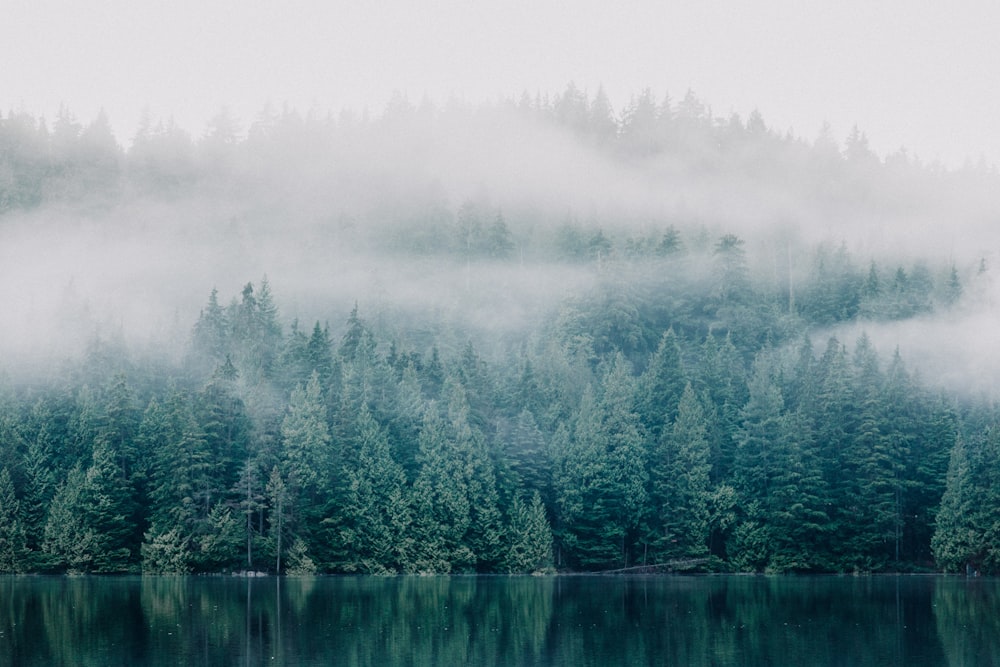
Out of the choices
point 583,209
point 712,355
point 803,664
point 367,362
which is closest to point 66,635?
point 803,664

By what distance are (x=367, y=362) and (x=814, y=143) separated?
369 ft

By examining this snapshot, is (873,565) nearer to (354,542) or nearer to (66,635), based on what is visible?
(354,542)

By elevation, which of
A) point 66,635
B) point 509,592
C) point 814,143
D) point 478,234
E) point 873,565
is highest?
point 814,143

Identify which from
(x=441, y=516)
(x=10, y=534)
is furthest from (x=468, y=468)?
(x=10, y=534)

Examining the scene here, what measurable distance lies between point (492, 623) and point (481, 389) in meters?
53.3

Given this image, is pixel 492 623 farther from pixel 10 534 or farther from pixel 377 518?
pixel 10 534

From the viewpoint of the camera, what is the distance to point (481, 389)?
362 ft

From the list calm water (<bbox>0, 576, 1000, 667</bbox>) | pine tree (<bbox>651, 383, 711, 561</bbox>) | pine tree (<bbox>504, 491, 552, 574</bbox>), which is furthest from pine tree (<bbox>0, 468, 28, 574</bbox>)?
pine tree (<bbox>651, 383, 711, 561</bbox>)

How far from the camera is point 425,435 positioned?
102812mm

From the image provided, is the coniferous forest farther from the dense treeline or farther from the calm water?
the calm water

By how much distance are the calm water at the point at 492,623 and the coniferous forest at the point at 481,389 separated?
1162cm

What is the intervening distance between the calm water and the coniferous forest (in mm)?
11619

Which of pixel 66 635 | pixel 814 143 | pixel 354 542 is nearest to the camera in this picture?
pixel 66 635

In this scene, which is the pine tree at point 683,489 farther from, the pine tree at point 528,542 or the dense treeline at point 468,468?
the pine tree at point 528,542
